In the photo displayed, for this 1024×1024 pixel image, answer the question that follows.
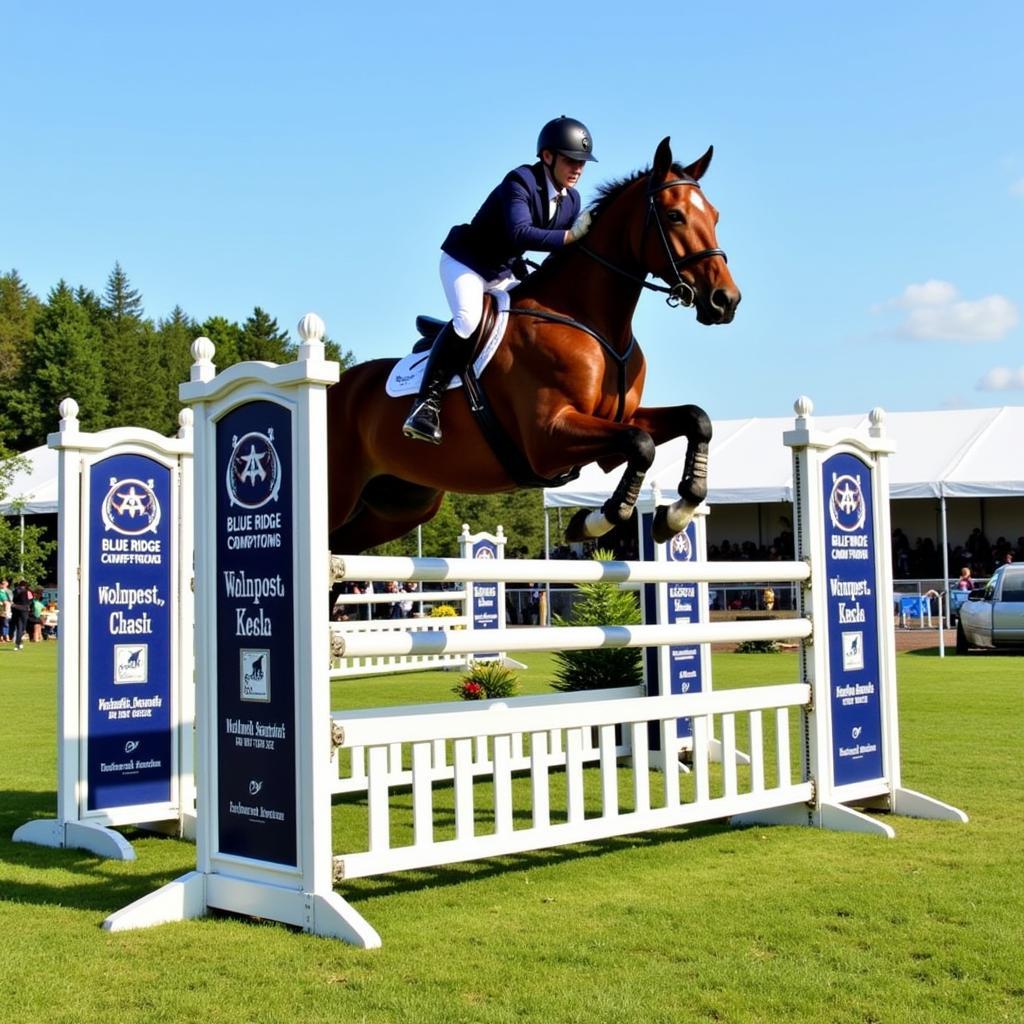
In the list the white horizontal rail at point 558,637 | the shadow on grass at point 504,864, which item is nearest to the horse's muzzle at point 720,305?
the white horizontal rail at point 558,637

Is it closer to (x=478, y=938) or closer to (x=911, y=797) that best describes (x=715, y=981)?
(x=478, y=938)

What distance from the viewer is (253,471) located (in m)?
4.78

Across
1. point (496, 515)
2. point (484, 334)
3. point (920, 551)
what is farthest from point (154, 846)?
point (496, 515)

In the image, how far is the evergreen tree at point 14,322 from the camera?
63.8 meters

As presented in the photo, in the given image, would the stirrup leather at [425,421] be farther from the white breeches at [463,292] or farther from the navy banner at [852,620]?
the navy banner at [852,620]

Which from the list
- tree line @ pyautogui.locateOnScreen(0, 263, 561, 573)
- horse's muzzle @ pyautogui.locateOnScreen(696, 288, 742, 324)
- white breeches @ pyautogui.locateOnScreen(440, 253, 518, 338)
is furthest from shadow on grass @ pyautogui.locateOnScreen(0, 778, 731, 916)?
tree line @ pyautogui.locateOnScreen(0, 263, 561, 573)

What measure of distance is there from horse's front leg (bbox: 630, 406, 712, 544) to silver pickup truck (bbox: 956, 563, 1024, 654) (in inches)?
587

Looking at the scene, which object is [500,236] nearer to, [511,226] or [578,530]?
[511,226]

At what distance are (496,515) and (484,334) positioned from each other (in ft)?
134

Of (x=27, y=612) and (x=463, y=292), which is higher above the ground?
(x=463, y=292)

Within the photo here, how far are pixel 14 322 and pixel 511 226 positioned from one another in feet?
237

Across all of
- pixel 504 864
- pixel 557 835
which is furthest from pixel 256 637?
pixel 504 864

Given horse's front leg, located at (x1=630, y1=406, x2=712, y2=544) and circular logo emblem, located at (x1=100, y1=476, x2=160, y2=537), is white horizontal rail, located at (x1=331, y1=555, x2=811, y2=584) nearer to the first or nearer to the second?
horse's front leg, located at (x1=630, y1=406, x2=712, y2=544)

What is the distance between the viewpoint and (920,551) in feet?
93.8
